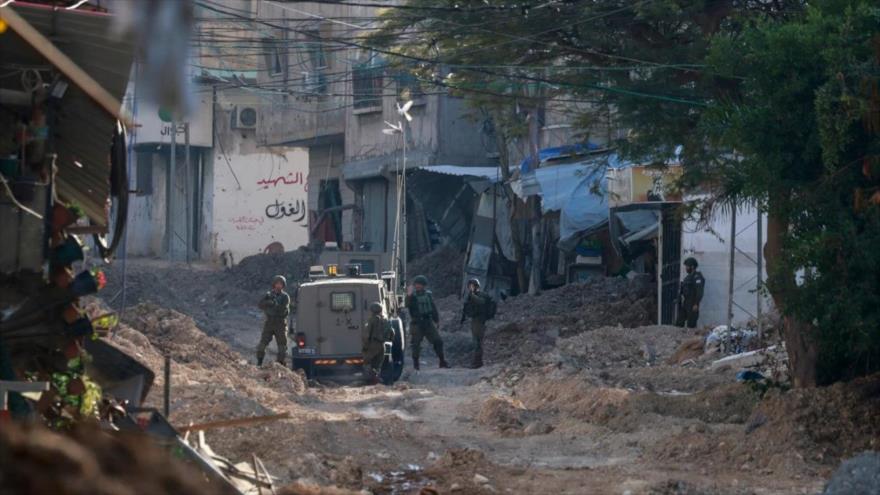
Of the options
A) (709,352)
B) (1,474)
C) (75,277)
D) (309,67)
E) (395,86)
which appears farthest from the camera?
(309,67)

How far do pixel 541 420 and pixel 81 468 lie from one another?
12.2 m

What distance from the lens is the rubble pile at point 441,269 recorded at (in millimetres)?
33250

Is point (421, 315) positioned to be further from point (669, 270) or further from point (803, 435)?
point (803, 435)

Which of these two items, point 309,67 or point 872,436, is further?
point 309,67

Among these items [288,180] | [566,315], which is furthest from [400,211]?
[288,180]

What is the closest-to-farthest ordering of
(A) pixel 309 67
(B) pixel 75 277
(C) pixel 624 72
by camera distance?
(B) pixel 75 277 → (C) pixel 624 72 → (A) pixel 309 67

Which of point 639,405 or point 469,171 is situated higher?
point 469,171

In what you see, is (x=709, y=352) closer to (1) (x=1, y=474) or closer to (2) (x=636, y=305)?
(2) (x=636, y=305)

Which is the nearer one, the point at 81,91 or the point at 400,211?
the point at 81,91

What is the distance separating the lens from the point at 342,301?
20609mm

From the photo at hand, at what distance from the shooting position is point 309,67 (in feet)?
126

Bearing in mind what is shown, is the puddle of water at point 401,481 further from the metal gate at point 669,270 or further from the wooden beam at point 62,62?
the metal gate at point 669,270

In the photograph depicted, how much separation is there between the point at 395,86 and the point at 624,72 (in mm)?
18955

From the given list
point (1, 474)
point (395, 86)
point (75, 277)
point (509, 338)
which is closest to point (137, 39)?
point (75, 277)
